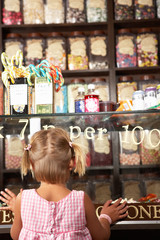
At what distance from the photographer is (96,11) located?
7.59 feet

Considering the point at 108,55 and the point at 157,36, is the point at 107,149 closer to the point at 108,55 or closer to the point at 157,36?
the point at 108,55

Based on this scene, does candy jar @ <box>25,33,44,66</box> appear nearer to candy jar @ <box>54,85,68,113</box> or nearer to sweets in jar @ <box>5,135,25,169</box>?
candy jar @ <box>54,85,68,113</box>

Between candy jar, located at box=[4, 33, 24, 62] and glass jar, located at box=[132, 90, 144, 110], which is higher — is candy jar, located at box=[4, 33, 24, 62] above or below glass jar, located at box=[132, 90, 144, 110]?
above

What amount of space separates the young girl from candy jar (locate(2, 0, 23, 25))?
165cm

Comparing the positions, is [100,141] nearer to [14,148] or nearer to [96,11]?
[14,148]

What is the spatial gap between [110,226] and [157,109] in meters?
0.49

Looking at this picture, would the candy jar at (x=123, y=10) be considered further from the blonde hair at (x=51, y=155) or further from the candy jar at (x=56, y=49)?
the blonde hair at (x=51, y=155)

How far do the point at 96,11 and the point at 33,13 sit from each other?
52 centimetres

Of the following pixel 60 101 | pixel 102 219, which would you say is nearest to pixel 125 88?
pixel 60 101

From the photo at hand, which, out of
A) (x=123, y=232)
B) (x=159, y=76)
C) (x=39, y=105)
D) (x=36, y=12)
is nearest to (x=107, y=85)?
(x=159, y=76)

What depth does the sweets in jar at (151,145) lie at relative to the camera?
1250 mm

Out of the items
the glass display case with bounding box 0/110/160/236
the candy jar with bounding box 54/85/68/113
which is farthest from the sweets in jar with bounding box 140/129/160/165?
the candy jar with bounding box 54/85/68/113

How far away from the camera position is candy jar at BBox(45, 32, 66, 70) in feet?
7.48

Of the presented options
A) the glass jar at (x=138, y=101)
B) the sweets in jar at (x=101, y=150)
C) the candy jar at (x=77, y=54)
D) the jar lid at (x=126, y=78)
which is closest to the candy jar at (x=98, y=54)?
the candy jar at (x=77, y=54)
